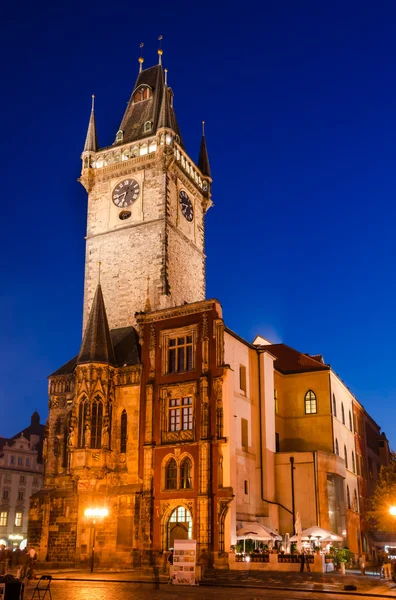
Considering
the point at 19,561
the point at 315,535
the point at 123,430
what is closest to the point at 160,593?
the point at 19,561

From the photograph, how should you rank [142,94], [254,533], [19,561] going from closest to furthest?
[19,561] → [254,533] → [142,94]

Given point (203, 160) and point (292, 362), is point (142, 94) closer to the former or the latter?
point (203, 160)

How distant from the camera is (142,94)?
208 feet

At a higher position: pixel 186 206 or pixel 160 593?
pixel 186 206

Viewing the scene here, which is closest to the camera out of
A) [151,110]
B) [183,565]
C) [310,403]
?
[183,565]

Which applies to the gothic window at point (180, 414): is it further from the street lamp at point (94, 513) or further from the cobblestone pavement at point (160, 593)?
the cobblestone pavement at point (160, 593)

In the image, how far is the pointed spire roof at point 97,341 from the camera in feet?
150

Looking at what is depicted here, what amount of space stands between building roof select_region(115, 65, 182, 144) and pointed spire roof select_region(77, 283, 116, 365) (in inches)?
686

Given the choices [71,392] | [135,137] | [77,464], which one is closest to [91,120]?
[135,137]

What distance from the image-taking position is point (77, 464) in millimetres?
43281

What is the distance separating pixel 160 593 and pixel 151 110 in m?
45.0

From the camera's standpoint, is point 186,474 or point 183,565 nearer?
point 183,565

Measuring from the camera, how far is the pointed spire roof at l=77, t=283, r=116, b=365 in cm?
4584

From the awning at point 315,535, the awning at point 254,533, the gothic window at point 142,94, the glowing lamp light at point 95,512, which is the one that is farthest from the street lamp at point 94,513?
the gothic window at point 142,94
